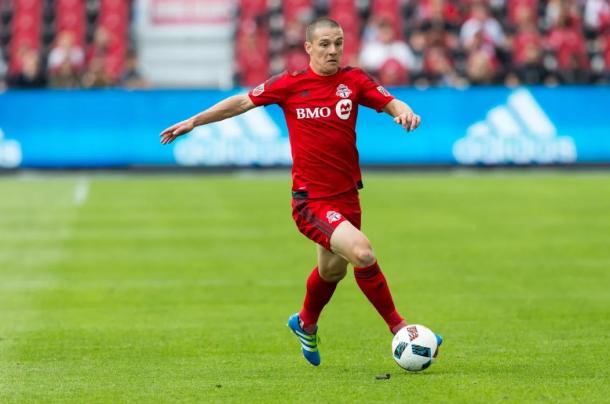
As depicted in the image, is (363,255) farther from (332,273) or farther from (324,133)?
(324,133)

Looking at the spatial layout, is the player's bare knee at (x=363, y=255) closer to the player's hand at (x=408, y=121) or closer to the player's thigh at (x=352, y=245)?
the player's thigh at (x=352, y=245)

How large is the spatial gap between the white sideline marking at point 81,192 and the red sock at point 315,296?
463 inches

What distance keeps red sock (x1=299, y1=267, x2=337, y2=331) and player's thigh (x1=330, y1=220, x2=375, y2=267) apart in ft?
1.90

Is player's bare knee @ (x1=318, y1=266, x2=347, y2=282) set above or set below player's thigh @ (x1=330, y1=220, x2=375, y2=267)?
below

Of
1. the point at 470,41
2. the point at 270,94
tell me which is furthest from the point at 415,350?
the point at 470,41

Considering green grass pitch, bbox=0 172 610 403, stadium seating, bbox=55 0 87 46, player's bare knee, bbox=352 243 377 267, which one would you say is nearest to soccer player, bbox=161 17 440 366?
player's bare knee, bbox=352 243 377 267

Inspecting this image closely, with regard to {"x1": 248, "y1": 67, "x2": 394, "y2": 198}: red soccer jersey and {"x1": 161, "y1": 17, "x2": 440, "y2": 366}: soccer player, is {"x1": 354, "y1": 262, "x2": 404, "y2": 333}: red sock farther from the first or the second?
{"x1": 248, "y1": 67, "x2": 394, "y2": 198}: red soccer jersey

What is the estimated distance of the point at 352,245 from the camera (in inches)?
348

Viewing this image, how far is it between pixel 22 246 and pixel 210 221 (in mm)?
3098

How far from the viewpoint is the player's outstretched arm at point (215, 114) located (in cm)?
921

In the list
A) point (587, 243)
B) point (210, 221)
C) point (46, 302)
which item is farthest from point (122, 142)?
point (46, 302)

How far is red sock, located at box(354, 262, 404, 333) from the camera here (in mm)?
9000

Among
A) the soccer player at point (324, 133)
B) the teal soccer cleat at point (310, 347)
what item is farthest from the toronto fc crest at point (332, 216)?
the teal soccer cleat at point (310, 347)

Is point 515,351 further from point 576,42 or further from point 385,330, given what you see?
point 576,42
